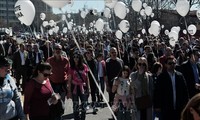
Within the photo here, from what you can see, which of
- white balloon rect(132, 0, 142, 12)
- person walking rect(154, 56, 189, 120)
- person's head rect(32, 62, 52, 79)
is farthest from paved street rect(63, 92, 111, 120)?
white balloon rect(132, 0, 142, 12)

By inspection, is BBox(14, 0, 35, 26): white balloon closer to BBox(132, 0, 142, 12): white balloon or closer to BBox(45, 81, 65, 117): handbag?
BBox(45, 81, 65, 117): handbag

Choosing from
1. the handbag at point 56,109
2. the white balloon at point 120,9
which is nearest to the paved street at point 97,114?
the handbag at point 56,109

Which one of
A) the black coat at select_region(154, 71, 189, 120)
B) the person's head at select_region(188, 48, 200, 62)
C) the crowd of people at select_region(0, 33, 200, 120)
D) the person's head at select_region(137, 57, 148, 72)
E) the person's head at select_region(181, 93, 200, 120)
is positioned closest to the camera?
the person's head at select_region(181, 93, 200, 120)

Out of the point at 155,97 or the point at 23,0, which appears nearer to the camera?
the point at 155,97

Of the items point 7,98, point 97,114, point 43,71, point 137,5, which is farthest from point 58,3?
point 137,5

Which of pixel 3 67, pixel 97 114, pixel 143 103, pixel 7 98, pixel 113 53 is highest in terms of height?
pixel 3 67

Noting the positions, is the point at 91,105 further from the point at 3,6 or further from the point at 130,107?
the point at 3,6

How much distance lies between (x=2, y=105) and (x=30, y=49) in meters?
8.66

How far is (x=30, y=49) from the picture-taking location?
13.9m

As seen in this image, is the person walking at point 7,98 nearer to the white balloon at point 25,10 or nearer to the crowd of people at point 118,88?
the crowd of people at point 118,88

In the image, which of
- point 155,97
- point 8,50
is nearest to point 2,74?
point 155,97

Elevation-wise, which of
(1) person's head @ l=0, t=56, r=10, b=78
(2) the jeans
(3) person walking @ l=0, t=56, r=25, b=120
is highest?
(1) person's head @ l=0, t=56, r=10, b=78

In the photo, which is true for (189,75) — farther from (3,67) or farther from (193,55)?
(3,67)

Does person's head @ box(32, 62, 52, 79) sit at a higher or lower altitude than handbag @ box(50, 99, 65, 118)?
higher
